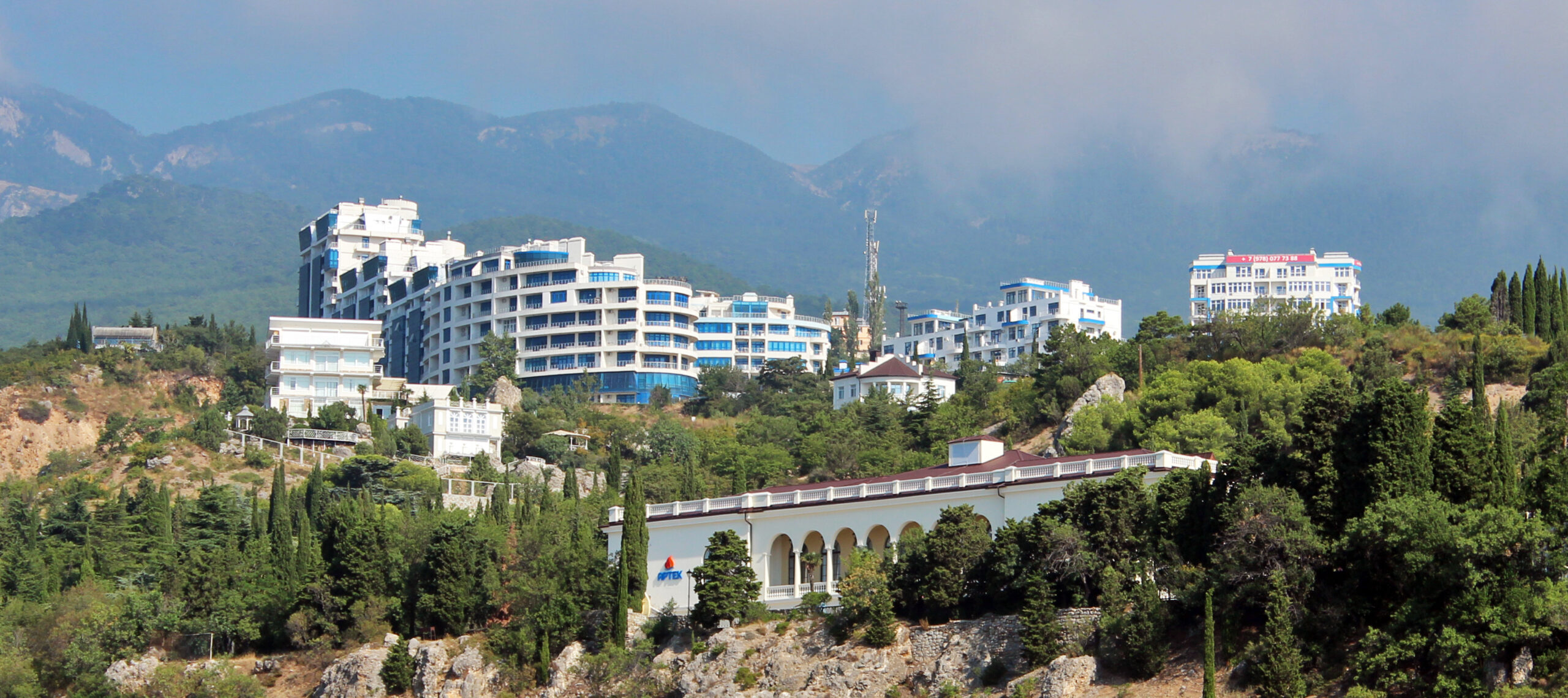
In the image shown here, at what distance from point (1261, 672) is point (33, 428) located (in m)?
91.4

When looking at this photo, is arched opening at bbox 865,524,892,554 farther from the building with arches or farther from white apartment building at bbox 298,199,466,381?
white apartment building at bbox 298,199,466,381

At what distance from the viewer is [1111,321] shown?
17475 cm

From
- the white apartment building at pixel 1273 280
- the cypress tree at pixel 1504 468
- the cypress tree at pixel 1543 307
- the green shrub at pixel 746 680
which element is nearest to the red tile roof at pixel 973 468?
the green shrub at pixel 746 680

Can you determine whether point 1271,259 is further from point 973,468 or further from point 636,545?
point 636,545

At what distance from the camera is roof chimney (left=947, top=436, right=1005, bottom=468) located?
7081 cm

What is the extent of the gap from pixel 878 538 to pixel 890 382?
58.9 metres

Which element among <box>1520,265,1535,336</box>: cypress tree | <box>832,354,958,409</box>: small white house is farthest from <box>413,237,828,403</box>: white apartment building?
<box>1520,265,1535,336</box>: cypress tree

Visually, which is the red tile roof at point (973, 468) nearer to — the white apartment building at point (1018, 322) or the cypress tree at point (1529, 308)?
the cypress tree at point (1529, 308)

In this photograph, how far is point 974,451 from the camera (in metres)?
71.0

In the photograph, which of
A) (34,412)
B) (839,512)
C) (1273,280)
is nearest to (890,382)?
(1273,280)

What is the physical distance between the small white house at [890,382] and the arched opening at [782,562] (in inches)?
1994

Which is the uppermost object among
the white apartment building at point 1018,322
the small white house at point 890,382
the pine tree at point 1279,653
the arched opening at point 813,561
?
the white apartment building at point 1018,322

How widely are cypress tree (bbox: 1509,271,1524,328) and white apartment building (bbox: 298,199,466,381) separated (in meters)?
92.0

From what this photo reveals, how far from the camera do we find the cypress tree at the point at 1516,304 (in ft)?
312
